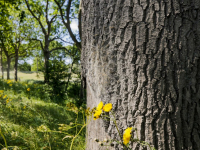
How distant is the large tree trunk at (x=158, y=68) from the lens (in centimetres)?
99

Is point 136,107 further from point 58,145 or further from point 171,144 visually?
point 58,145

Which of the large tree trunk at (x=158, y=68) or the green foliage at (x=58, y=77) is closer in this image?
the large tree trunk at (x=158, y=68)

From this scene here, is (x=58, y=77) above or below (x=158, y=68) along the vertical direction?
below

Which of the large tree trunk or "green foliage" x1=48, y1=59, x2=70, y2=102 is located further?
"green foliage" x1=48, y1=59, x2=70, y2=102

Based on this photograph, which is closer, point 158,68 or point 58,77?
point 158,68

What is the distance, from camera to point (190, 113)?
0.99m

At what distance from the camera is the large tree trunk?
3.24 ft

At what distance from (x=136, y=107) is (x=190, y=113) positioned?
1.14 feet

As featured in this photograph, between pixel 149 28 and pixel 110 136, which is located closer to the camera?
pixel 149 28

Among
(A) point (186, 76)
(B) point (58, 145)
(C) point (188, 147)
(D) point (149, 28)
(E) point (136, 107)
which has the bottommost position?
(B) point (58, 145)

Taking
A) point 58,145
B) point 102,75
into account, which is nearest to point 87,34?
point 102,75

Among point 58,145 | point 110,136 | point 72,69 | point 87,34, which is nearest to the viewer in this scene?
point 110,136

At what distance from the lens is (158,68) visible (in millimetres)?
1000

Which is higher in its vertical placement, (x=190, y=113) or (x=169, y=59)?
(x=169, y=59)
